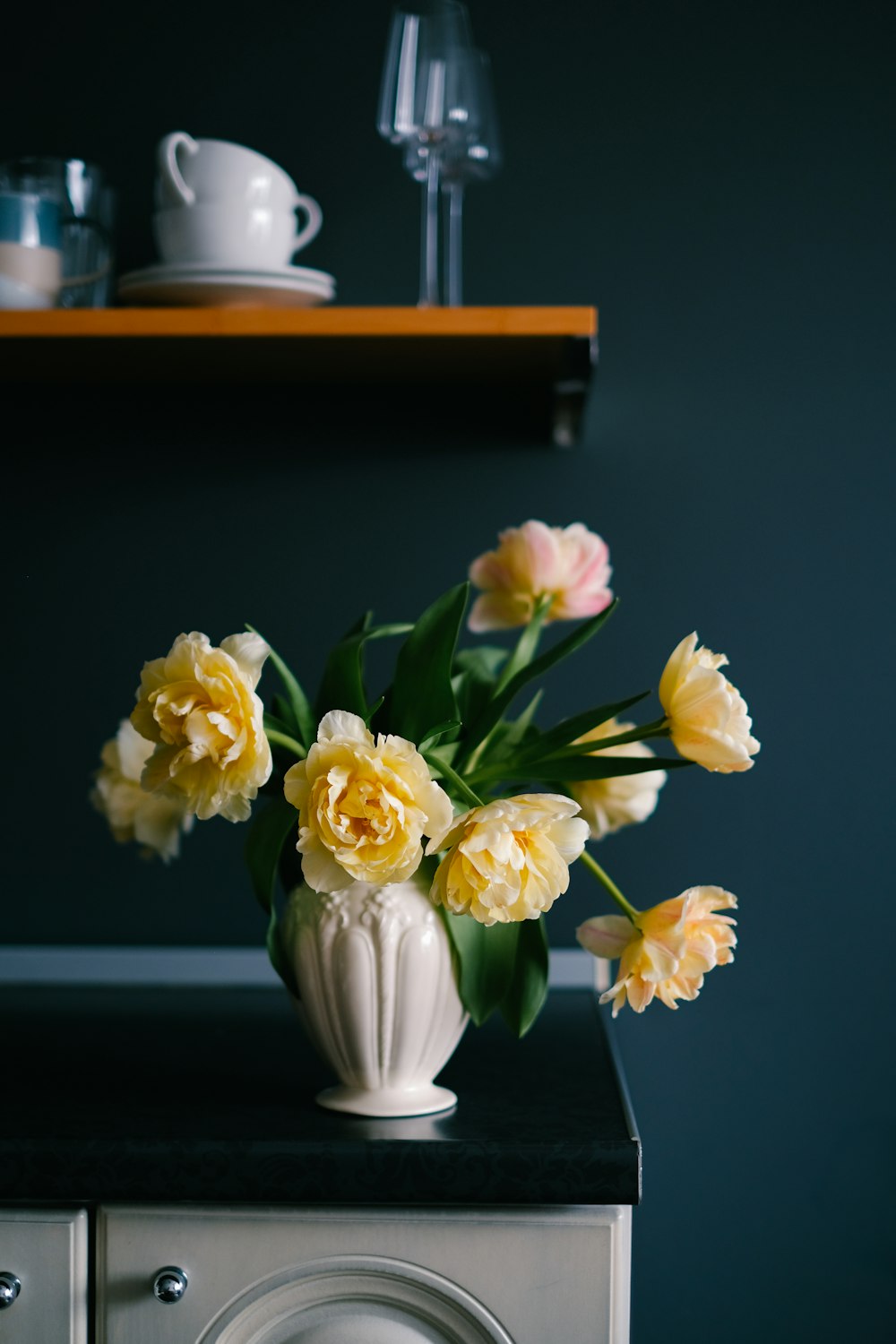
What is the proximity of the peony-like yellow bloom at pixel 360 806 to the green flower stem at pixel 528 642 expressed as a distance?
0.24 m

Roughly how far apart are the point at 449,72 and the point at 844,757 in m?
0.88

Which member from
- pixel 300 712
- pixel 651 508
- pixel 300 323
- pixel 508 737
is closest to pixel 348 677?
pixel 300 712

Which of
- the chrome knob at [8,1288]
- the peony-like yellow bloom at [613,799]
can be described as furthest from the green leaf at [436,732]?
the chrome knob at [8,1288]

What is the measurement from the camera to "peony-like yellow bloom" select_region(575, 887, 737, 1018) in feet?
3.27

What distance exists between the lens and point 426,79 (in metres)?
1.31

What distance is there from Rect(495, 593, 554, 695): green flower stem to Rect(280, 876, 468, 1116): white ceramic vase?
22 centimetres

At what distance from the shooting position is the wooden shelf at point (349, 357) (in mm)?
1313

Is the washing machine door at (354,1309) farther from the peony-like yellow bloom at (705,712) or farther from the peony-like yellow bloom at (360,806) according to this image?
the peony-like yellow bloom at (705,712)

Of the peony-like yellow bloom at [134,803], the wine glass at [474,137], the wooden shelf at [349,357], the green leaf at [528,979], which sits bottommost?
the green leaf at [528,979]

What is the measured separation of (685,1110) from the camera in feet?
5.14

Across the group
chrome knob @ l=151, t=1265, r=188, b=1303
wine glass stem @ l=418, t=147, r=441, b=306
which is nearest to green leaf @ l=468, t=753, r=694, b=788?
chrome knob @ l=151, t=1265, r=188, b=1303

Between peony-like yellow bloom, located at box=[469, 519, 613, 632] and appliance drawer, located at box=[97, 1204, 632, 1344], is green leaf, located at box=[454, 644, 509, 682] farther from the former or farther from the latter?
appliance drawer, located at box=[97, 1204, 632, 1344]

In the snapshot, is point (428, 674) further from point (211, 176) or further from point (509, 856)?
point (211, 176)

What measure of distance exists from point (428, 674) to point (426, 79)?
642mm
